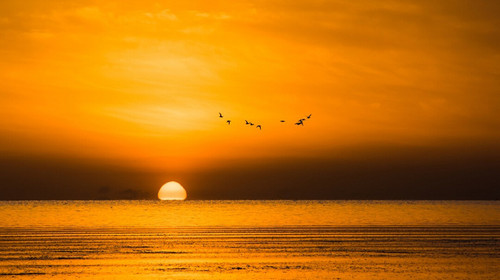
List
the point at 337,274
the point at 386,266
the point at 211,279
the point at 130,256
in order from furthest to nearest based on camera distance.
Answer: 1. the point at 130,256
2. the point at 386,266
3. the point at 337,274
4. the point at 211,279

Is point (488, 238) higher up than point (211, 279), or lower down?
higher up

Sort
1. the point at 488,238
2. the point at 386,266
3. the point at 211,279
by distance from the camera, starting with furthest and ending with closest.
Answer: the point at 488,238 → the point at 386,266 → the point at 211,279

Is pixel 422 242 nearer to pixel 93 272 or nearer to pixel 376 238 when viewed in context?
pixel 376 238

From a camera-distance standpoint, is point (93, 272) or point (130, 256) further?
point (130, 256)

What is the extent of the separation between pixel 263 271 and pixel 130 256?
12.3m

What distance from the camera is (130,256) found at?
165ft

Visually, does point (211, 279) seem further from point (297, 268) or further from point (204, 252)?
point (204, 252)

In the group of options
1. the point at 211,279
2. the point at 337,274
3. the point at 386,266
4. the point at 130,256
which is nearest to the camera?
the point at 211,279

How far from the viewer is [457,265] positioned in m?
45.6

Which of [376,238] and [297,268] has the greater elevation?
[376,238]

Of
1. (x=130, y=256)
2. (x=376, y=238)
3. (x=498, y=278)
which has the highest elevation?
(x=376, y=238)

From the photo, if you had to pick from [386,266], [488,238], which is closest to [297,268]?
[386,266]

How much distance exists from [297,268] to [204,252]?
11.6 meters

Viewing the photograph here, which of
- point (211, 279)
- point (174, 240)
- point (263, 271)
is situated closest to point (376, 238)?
point (174, 240)
